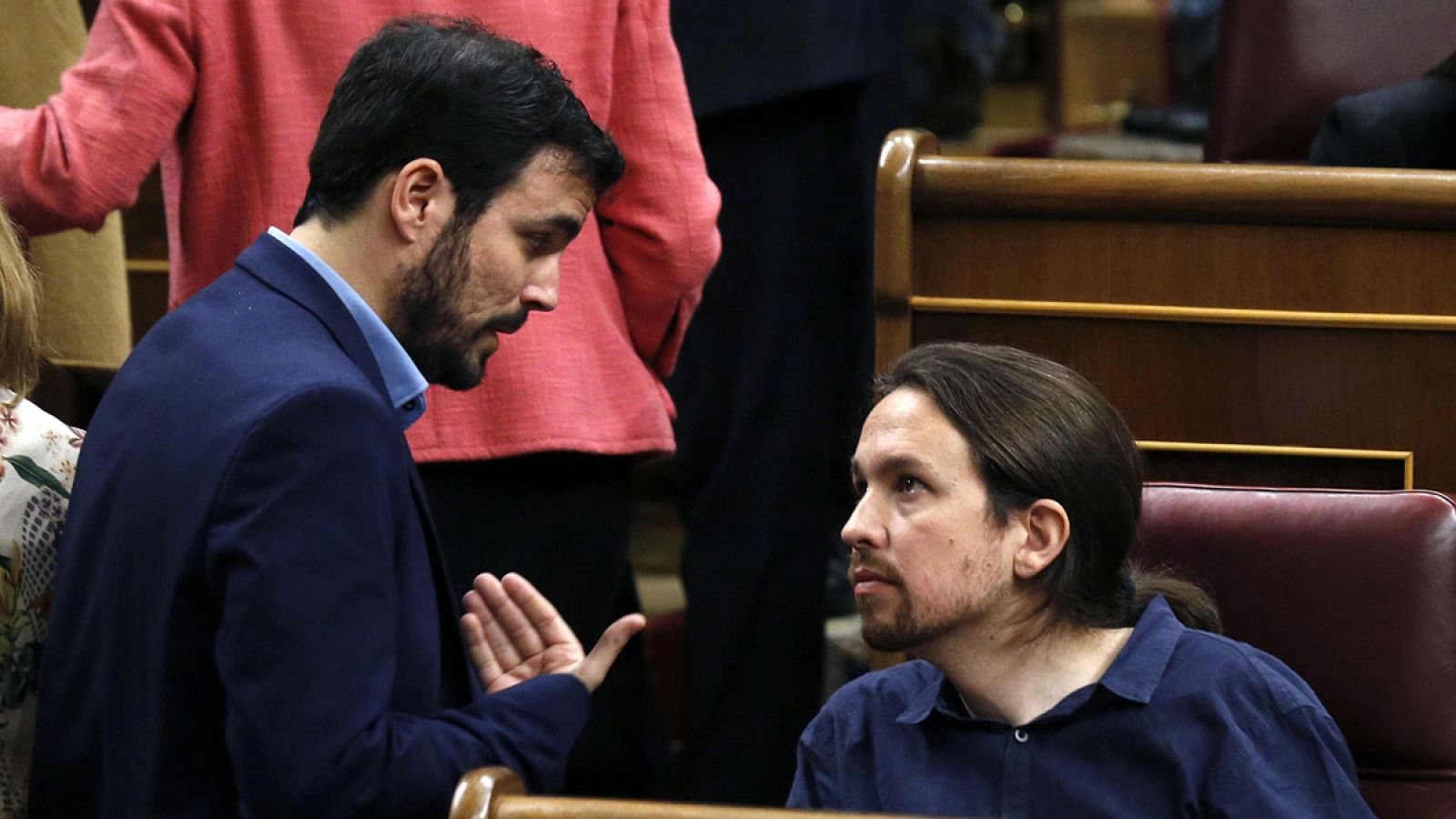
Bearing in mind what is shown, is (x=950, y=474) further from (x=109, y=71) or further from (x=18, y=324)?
(x=109, y=71)

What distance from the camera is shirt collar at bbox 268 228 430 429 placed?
1.54 meters

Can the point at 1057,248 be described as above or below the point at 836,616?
above

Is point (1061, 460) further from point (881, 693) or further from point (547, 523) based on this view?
point (547, 523)

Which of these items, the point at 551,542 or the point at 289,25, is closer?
the point at 289,25

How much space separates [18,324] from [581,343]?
719mm

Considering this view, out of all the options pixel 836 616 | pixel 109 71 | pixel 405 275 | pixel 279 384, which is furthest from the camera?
pixel 836 616

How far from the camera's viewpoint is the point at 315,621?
1333mm

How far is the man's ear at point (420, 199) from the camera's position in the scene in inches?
61.4

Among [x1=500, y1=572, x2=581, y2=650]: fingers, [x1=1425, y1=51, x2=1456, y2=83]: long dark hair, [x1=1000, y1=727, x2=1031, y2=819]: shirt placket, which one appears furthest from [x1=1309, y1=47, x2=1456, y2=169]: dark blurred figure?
[x1=500, y1=572, x2=581, y2=650]: fingers

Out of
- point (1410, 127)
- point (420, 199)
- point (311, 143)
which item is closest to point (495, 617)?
point (420, 199)

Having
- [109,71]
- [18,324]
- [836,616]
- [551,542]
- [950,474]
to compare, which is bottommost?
[836,616]

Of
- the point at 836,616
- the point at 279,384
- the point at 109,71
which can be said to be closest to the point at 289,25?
the point at 109,71

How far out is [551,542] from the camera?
2217 mm

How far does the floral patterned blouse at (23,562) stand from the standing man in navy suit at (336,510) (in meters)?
0.12
